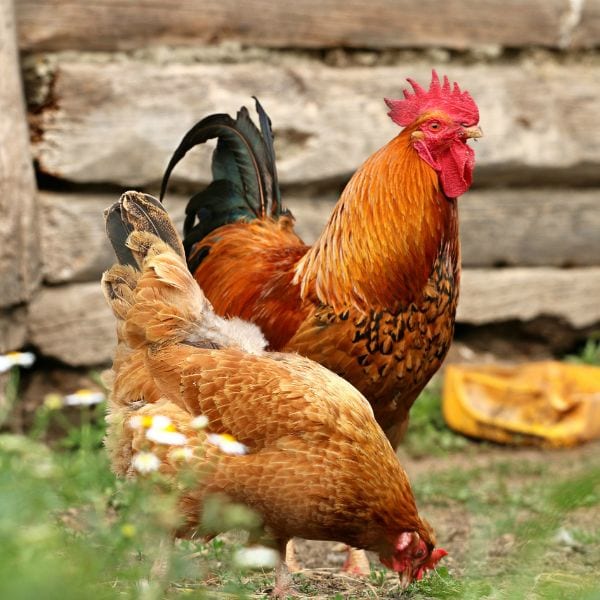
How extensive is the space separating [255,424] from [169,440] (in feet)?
1.47

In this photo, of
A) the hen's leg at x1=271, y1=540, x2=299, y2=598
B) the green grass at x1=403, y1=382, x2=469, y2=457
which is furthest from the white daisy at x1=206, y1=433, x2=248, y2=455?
the green grass at x1=403, y1=382, x2=469, y2=457

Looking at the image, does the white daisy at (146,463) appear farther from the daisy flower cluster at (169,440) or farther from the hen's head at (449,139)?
the hen's head at (449,139)

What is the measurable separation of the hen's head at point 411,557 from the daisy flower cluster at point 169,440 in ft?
1.97

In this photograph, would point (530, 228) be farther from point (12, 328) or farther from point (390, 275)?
point (12, 328)

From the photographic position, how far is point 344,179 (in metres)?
6.14

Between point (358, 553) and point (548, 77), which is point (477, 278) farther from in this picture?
point (358, 553)

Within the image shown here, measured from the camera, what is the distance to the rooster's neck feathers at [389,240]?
421cm

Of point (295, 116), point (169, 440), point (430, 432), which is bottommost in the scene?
point (430, 432)

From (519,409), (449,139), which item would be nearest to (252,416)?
(449,139)

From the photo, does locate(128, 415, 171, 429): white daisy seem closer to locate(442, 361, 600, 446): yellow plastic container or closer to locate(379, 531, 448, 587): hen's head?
locate(379, 531, 448, 587): hen's head

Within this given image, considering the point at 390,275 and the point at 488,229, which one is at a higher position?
the point at 390,275

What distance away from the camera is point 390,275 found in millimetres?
4211

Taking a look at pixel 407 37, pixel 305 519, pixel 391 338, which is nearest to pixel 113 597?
pixel 305 519

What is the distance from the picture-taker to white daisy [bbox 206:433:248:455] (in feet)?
11.0
